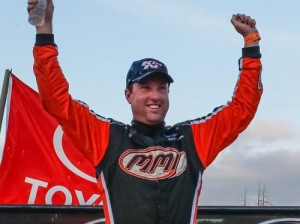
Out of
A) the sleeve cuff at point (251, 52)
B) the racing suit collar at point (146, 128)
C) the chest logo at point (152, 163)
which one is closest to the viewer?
the chest logo at point (152, 163)

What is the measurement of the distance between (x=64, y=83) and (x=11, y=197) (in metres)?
5.02

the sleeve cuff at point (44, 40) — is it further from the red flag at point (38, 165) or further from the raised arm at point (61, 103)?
the red flag at point (38, 165)

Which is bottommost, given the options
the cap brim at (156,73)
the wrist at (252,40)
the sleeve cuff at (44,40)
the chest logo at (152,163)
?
the chest logo at (152,163)

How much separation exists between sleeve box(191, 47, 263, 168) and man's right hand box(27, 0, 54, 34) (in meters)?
0.97

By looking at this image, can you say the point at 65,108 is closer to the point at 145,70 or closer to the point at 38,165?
the point at 145,70

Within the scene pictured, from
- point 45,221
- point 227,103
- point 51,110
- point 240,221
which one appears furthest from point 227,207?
point 51,110

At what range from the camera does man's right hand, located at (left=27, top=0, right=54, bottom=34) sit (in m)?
3.97

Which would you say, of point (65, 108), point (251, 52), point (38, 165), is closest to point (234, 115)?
point (251, 52)

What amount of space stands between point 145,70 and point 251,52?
2.08 feet

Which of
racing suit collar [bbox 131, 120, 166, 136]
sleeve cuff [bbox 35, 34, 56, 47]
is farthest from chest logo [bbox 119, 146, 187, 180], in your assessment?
sleeve cuff [bbox 35, 34, 56, 47]

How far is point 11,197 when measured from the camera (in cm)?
878

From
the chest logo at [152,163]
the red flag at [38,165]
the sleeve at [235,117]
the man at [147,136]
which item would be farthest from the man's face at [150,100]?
Answer: the red flag at [38,165]

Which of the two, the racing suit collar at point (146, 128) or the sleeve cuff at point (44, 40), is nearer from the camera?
the sleeve cuff at point (44, 40)

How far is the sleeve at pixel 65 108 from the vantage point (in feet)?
13.0
